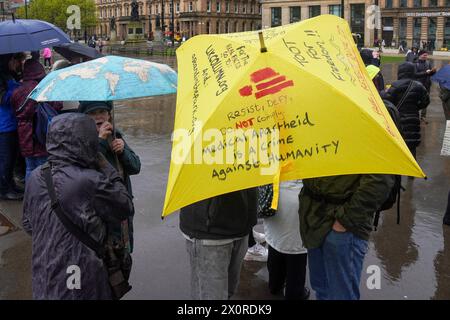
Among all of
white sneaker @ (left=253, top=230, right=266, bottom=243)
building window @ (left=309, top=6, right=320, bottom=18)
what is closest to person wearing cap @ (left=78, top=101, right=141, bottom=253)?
white sneaker @ (left=253, top=230, right=266, bottom=243)

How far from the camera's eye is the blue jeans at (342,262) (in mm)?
3104

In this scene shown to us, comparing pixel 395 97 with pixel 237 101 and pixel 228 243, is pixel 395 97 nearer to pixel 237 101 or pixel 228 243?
pixel 228 243

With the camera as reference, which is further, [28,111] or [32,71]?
[28,111]

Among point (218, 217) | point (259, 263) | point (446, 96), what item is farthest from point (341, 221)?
point (446, 96)

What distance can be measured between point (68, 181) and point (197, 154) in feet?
2.87

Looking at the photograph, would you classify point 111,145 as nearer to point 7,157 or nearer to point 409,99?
point 7,157

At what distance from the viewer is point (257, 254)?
16.5 ft

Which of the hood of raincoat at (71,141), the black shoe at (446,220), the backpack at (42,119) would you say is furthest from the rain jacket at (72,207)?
the black shoe at (446,220)

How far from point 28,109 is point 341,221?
15.0ft

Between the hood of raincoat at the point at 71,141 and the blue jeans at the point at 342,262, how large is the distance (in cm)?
155

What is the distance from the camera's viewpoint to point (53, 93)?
3346 mm

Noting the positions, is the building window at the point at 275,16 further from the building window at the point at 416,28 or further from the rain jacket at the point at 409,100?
the rain jacket at the point at 409,100

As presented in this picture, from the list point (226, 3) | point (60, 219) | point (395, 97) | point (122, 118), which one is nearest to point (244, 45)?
point (60, 219)

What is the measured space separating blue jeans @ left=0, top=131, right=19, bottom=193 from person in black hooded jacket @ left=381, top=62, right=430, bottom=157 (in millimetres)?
5023
